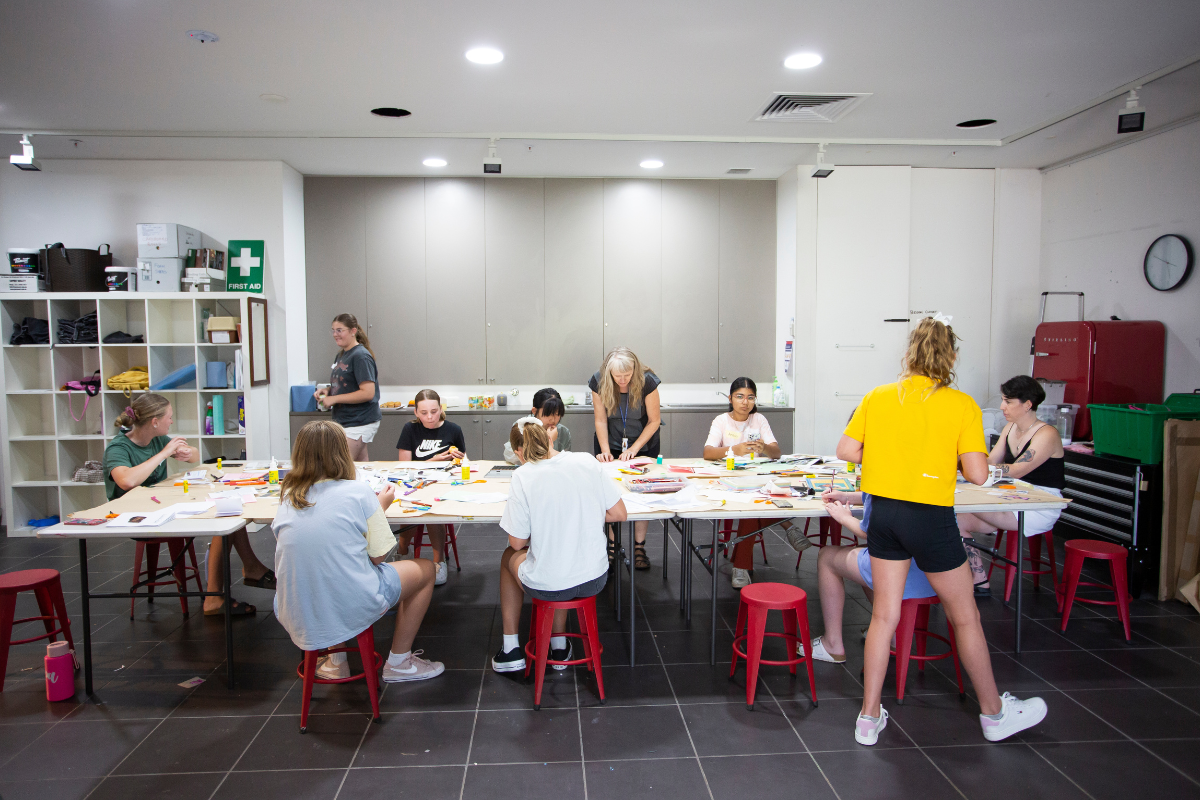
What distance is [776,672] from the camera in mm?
3217

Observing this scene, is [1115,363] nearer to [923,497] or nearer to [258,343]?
[923,497]

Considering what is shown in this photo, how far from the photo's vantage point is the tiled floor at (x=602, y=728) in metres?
2.41

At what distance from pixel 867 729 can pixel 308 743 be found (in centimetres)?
211

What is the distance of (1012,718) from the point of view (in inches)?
104

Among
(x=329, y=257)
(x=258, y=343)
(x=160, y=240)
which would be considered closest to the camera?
(x=160, y=240)

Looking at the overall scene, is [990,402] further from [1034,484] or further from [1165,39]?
[1165,39]

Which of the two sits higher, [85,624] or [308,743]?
[85,624]

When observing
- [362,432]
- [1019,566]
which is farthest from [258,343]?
[1019,566]

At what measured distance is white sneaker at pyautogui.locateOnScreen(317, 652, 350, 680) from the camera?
3.07m

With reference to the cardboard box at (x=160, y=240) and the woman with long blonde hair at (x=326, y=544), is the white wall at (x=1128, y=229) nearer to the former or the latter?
the woman with long blonde hair at (x=326, y=544)

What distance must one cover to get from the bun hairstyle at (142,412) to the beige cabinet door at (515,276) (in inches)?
131

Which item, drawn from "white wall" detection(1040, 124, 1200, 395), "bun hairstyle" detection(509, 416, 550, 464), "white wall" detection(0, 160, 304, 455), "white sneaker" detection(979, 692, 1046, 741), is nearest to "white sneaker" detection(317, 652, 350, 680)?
"bun hairstyle" detection(509, 416, 550, 464)

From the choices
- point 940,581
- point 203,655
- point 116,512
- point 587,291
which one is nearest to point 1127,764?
point 940,581

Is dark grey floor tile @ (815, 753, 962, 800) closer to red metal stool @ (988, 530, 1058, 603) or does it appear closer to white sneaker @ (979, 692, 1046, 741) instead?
white sneaker @ (979, 692, 1046, 741)
